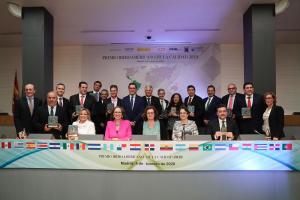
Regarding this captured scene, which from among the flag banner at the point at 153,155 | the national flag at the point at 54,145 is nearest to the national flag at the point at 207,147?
the flag banner at the point at 153,155

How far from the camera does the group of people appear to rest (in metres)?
4.12

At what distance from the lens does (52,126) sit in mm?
4008

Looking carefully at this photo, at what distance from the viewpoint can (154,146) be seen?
3.33 m

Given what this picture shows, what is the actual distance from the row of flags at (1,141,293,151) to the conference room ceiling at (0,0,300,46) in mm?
2959

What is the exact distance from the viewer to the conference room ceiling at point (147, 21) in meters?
5.52

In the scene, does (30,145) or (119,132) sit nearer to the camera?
(30,145)

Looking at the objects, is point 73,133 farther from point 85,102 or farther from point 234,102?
point 234,102

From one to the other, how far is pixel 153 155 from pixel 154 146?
0.10 m

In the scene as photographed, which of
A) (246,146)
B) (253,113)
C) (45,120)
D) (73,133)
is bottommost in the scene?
(246,146)

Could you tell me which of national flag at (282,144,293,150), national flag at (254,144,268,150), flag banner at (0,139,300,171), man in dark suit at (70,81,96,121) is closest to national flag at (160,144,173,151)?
flag banner at (0,139,300,171)

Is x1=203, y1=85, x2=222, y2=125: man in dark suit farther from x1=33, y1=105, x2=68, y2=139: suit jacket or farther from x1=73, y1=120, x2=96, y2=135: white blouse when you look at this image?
x1=33, y1=105, x2=68, y2=139: suit jacket

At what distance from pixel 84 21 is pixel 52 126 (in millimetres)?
3177

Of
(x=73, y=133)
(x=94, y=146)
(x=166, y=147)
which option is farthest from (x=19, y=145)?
(x=166, y=147)

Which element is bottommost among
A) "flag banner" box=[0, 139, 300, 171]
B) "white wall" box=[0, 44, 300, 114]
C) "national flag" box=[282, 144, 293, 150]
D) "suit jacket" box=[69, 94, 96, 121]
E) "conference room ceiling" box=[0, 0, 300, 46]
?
"flag banner" box=[0, 139, 300, 171]
